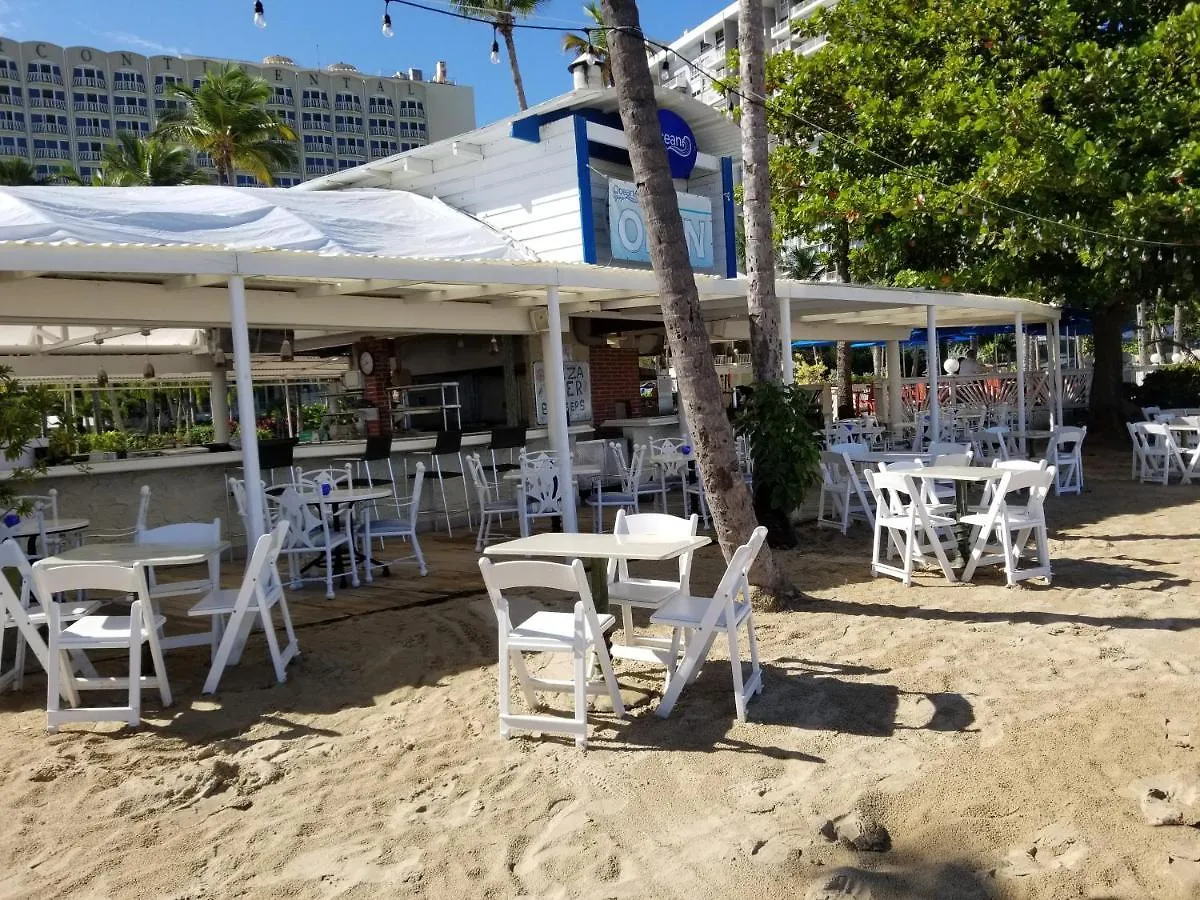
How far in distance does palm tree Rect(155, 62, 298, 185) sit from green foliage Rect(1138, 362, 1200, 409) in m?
19.8

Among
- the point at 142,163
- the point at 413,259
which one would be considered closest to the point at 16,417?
the point at 413,259

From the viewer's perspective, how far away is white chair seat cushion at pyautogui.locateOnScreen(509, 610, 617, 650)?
153 inches

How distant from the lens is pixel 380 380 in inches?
584

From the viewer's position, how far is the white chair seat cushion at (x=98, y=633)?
14.0 feet

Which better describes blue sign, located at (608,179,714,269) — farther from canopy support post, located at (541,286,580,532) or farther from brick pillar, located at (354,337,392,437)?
brick pillar, located at (354,337,392,437)

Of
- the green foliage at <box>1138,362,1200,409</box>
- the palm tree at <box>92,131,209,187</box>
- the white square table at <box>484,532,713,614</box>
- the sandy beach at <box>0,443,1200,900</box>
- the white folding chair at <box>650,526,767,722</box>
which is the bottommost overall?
the sandy beach at <box>0,443,1200,900</box>

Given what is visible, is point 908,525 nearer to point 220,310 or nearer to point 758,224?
point 758,224

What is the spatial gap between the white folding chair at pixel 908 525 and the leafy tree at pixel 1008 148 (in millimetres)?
7410

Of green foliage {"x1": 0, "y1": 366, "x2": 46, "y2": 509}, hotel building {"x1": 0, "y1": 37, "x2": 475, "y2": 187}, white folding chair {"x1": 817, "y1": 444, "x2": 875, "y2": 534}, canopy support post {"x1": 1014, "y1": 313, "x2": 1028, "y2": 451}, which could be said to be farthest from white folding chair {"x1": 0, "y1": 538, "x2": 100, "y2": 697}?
hotel building {"x1": 0, "y1": 37, "x2": 475, "y2": 187}

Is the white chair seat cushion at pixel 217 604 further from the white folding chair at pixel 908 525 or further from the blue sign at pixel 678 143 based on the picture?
the blue sign at pixel 678 143

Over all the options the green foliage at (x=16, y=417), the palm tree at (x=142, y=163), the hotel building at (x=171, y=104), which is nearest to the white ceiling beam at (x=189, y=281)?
the green foliage at (x=16, y=417)

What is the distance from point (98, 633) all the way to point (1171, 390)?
20.2 m

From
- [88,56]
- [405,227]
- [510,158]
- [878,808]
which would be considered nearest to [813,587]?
[878,808]

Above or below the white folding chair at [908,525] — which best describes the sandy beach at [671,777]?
below
